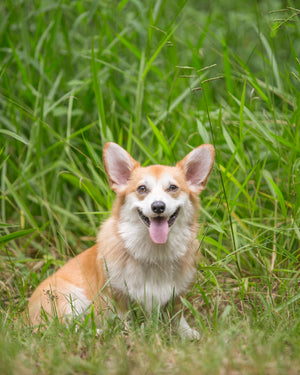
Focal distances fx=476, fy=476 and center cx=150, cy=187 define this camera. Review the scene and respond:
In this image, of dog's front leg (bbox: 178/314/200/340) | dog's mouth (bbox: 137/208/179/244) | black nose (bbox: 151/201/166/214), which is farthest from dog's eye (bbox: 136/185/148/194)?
dog's front leg (bbox: 178/314/200/340)

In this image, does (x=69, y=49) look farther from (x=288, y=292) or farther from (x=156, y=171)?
(x=288, y=292)

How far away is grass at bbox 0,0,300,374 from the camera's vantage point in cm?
255

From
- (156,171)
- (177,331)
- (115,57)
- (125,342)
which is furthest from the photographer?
(115,57)

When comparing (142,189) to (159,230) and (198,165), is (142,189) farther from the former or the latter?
(198,165)

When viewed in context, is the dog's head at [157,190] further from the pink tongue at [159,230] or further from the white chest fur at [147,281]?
the white chest fur at [147,281]

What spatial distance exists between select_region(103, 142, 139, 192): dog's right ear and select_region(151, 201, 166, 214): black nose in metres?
0.48

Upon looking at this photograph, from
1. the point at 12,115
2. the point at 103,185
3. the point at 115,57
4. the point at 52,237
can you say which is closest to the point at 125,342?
the point at 103,185

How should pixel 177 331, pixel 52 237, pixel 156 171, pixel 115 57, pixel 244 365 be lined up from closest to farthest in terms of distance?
1. pixel 244 365
2. pixel 177 331
3. pixel 156 171
4. pixel 52 237
5. pixel 115 57

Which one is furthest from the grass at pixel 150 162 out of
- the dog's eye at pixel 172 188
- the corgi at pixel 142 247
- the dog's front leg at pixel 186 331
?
the dog's eye at pixel 172 188

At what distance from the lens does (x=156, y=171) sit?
3.46 meters

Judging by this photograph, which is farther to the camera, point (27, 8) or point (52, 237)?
point (27, 8)

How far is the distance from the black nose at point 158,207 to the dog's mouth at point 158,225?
12cm

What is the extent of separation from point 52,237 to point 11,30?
7.71ft

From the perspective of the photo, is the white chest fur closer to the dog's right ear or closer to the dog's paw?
the dog's paw
